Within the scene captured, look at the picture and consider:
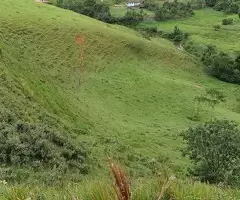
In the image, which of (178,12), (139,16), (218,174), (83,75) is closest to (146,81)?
(83,75)

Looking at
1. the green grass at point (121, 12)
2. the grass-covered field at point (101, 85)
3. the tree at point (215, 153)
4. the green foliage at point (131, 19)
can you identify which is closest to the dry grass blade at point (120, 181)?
the tree at point (215, 153)

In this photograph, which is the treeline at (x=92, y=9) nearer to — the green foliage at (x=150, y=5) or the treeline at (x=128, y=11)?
the treeline at (x=128, y=11)

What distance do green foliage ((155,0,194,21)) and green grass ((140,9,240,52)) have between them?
2217 millimetres

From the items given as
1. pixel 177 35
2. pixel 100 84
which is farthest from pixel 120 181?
pixel 177 35

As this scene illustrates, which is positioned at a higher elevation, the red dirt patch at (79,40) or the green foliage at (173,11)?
the red dirt patch at (79,40)

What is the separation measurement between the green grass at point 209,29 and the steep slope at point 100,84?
2253 centimetres

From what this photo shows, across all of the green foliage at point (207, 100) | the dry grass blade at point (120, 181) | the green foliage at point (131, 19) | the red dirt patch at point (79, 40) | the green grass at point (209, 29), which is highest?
the dry grass blade at point (120, 181)

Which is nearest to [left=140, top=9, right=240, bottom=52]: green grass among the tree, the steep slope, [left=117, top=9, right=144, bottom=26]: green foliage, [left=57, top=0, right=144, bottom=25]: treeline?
[left=117, top=9, right=144, bottom=26]: green foliage

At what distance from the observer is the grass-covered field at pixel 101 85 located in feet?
110

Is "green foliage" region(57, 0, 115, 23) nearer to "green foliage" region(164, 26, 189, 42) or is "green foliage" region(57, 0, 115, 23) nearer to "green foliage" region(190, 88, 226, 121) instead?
"green foliage" region(164, 26, 189, 42)

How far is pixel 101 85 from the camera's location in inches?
2046

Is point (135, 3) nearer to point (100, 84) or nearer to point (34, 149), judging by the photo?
point (100, 84)

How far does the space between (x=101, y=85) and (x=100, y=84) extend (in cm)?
20

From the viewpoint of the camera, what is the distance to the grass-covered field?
33469 mm
